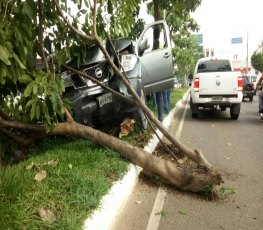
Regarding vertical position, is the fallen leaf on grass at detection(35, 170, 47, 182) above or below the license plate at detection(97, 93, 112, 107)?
below

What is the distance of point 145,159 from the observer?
5340 mm

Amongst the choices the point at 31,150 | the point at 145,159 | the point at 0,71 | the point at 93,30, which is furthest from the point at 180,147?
the point at 0,71

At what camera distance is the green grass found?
340 centimetres

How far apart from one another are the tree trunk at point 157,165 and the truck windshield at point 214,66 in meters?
8.04

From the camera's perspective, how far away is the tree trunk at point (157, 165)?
494 centimetres

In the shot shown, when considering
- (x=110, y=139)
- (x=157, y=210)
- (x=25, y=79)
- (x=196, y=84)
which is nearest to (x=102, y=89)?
(x=110, y=139)

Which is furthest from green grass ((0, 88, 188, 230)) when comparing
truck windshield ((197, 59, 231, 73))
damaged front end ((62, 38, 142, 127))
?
truck windshield ((197, 59, 231, 73))

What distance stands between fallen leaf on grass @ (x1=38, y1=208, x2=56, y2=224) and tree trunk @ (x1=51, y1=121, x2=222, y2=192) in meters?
2.00

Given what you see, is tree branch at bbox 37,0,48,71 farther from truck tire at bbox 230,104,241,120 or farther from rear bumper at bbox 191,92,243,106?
truck tire at bbox 230,104,241,120

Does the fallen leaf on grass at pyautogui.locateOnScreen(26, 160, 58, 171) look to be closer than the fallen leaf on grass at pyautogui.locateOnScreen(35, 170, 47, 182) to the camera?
No

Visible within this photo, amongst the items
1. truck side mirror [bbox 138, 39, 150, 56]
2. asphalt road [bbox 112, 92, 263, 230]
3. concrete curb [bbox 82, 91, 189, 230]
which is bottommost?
asphalt road [bbox 112, 92, 263, 230]

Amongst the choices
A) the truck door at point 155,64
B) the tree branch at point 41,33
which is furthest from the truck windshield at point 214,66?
the tree branch at point 41,33

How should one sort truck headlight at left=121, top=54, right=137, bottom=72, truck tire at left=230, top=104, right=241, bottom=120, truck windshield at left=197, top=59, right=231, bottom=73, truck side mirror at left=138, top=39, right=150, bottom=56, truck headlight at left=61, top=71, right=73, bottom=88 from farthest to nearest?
truck windshield at left=197, top=59, right=231, bottom=73, truck tire at left=230, top=104, right=241, bottom=120, truck side mirror at left=138, top=39, right=150, bottom=56, truck headlight at left=121, top=54, right=137, bottom=72, truck headlight at left=61, top=71, right=73, bottom=88

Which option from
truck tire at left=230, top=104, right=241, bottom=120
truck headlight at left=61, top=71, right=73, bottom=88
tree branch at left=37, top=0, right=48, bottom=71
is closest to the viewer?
tree branch at left=37, top=0, right=48, bottom=71
